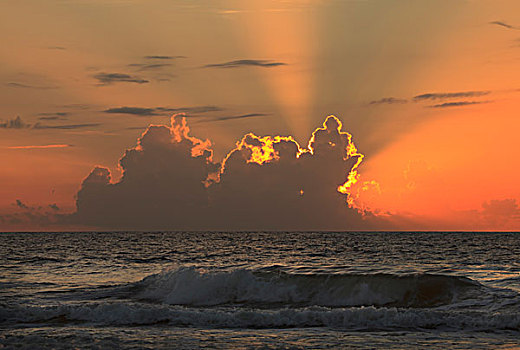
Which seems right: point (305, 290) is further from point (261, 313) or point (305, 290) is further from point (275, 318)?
point (275, 318)

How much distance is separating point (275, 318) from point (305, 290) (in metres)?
8.92

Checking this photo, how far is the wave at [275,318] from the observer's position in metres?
20.0

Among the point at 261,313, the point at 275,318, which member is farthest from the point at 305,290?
the point at 275,318

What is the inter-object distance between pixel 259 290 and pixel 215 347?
43.9 ft

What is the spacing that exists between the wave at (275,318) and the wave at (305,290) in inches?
219

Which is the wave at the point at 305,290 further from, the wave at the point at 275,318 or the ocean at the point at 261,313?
the wave at the point at 275,318

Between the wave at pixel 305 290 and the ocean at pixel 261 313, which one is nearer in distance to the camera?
the ocean at pixel 261 313

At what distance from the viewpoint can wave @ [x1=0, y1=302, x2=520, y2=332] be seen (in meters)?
20.0

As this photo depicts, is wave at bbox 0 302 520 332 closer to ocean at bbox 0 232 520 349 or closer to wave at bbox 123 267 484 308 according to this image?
ocean at bbox 0 232 520 349

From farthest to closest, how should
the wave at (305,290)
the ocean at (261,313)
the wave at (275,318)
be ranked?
the wave at (305,290) → the wave at (275,318) → the ocean at (261,313)

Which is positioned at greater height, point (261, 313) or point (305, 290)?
point (305, 290)

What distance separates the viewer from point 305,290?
2988 cm

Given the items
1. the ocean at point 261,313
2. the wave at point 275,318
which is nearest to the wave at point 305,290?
the ocean at point 261,313

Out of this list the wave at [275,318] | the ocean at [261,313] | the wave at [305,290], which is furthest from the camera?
the wave at [305,290]
